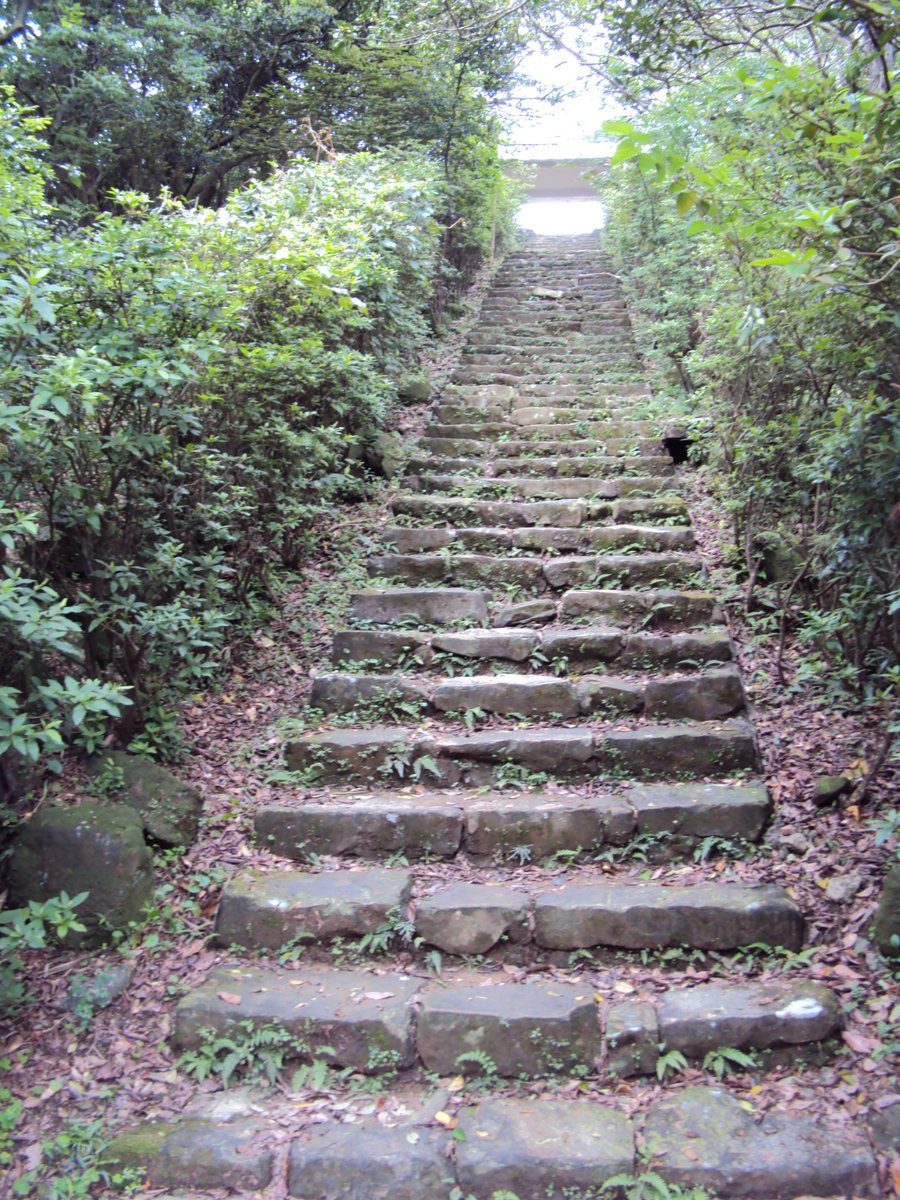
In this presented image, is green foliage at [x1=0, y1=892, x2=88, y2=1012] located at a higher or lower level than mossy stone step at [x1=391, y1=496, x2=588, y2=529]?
lower

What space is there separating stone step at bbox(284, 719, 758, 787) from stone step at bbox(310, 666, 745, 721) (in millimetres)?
210

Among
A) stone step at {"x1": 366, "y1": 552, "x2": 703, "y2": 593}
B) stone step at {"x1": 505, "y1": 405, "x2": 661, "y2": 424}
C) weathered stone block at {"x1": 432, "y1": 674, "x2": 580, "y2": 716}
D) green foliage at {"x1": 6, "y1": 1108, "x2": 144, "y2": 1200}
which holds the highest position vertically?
stone step at {"x1": 505, "y1": 405, "x2": 661, "y2": 424}

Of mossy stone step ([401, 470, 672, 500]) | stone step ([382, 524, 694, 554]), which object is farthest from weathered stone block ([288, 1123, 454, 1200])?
mossy stone step ([401, 470, 672, 500])

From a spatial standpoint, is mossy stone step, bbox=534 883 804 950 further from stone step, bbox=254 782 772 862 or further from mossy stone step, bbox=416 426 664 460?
mossy stone step, bbox=416 426 664 460

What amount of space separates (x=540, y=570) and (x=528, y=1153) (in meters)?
3.47

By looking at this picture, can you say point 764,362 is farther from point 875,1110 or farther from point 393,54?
point 393,54

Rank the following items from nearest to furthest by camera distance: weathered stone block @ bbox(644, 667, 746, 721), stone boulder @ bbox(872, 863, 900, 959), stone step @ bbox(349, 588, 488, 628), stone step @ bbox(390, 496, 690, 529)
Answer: stone boulder @ bbox(872, 863, 900, 959) < weathered stone block @ bbox(644, 667, 746, 721) < stone step @ bbox(349, 588, 488, 628) < stone step @ bbox(390, 496, 690, 529)

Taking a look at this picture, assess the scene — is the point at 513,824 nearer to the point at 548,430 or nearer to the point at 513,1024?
the point at 513,1024

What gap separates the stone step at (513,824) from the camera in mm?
3652

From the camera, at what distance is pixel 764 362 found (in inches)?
186

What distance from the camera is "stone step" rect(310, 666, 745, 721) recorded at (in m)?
4.30

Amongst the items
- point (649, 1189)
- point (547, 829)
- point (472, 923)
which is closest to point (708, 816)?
point (547, 829)

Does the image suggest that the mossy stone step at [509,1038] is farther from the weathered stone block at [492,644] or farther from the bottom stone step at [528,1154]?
the weathered stone block at [492,644]

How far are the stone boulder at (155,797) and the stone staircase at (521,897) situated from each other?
0.33 m
